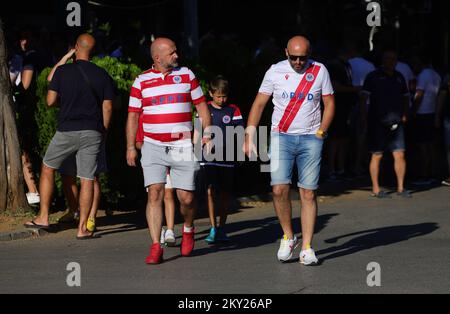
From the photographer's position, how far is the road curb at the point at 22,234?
38.9 ft

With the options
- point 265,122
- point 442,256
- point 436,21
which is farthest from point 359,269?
point 436,21

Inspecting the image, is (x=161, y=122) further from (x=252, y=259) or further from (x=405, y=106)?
(x=405, y=106)

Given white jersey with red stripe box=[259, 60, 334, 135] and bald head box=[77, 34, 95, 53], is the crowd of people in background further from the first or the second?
white jersey with red stripe box=[259, 60, 334, 135]

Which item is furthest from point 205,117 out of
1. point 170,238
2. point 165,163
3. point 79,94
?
point 79,94

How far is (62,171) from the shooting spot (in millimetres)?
12242

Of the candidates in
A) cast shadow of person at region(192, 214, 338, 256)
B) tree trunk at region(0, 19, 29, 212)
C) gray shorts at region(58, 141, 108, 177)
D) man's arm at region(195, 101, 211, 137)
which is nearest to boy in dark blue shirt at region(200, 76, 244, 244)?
cast shadow of person at region(192, 214, 338, 256)

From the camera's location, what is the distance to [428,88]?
55.9ft

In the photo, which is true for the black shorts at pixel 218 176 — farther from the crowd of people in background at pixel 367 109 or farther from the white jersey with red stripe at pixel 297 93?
the crowd of people in background at pixel 367 109

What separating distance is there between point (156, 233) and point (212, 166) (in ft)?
5.07

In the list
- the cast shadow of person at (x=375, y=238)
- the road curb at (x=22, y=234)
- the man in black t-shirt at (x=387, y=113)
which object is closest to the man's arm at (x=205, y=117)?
the cast shadow of person at (x=375, y=238)

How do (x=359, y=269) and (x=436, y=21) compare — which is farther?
(x=436, y=21)

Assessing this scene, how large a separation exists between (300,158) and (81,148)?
2.66m

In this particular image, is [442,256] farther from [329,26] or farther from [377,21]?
[329,26]

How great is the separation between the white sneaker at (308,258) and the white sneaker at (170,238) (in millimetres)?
1702
